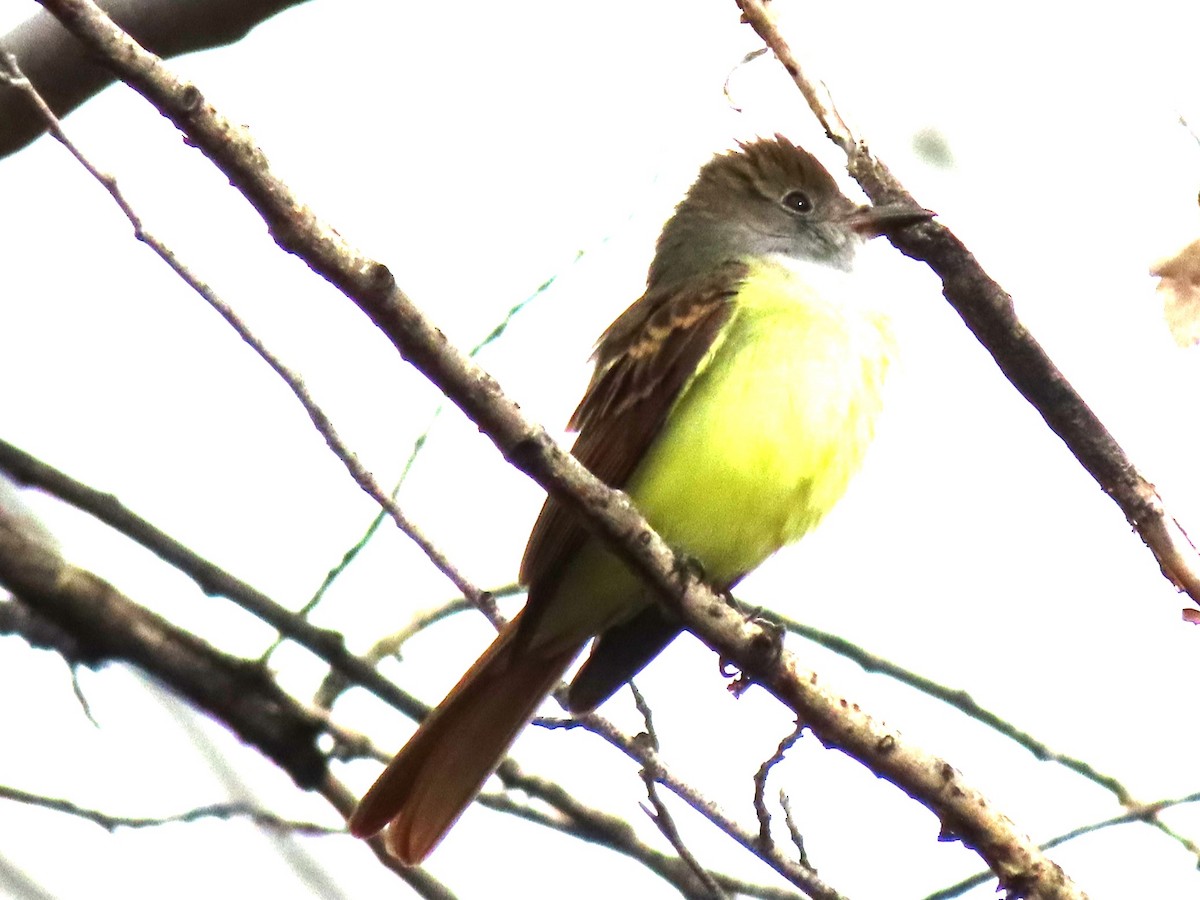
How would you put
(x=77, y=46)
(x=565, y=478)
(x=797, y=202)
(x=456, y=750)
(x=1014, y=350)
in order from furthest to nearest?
(x=797, y=202)
(x=456, y=750)
(x=77, y=46)
(x=1014, y=350)
(x=565, y=478)

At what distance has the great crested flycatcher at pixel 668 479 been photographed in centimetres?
399

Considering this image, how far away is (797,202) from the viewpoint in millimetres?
5578

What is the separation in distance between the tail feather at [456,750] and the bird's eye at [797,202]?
1.96 m

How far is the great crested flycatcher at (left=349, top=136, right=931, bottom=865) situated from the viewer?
3994mm

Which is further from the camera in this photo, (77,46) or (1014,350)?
(77,46)

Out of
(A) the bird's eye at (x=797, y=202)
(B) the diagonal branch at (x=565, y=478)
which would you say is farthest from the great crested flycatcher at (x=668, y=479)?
(A) the bird's eye at (x=797, y=202)

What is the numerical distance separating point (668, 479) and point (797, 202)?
178 cm

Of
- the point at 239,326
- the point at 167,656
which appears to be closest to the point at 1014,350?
the point at 239,326

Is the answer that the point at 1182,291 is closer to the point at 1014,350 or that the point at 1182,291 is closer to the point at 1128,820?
the point at 1014,350

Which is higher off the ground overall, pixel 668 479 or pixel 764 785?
pixel 668 479

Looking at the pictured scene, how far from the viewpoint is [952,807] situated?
3289 millimetres

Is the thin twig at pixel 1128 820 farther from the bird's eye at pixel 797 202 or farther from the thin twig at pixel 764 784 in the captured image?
the bird's eye at pixel 797 202

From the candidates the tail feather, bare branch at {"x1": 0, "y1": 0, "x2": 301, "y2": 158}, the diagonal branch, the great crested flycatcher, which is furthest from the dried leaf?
bare branch at {"x1": 0, "y1": 0, "x2": 301, "y2": 158}

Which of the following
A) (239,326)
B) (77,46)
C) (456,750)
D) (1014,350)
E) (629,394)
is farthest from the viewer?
(629,394)
